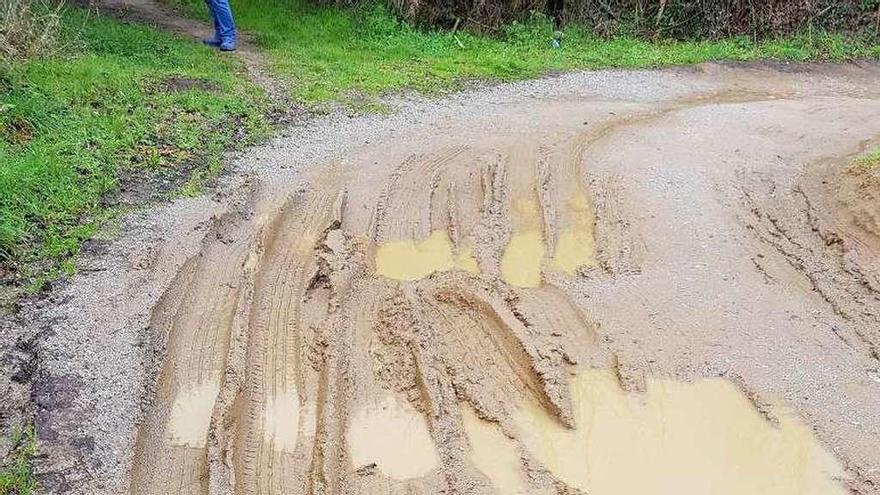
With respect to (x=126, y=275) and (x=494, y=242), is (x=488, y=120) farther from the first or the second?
(x=126, y=275)

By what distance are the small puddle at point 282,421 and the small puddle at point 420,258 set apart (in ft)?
4.80

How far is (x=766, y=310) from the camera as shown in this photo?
223 inches

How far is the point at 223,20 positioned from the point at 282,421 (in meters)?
6.96

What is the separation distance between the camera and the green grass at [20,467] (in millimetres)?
4004

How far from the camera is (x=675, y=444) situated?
15.0 ft

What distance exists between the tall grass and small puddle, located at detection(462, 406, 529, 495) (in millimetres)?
6470

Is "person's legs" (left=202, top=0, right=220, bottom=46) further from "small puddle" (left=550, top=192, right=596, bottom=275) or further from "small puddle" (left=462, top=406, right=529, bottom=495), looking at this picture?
"small puddle" (left=462, top=406, right=529, bottom=495)

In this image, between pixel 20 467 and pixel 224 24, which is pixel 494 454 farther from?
pixel 224 24

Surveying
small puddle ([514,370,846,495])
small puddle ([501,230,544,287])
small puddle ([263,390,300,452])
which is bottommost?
small puddle ([514,370,846,495])

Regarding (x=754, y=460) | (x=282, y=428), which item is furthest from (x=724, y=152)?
(x=282, y=428)

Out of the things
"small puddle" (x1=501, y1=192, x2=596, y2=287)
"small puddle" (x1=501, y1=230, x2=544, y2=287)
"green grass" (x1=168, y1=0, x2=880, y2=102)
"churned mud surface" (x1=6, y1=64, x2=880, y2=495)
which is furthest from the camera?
"green grass" (x1=168, y1=0, x2=880, y2=102)

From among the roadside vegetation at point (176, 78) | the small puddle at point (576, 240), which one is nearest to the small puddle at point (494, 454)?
the small puddle at point (576, 240)

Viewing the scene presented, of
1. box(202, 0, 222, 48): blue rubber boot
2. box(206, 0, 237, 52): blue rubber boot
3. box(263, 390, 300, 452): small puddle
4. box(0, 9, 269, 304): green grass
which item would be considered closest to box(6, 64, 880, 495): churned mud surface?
box(263, 390, 300, 452): small puddle

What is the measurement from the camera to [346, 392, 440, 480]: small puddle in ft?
14.3
